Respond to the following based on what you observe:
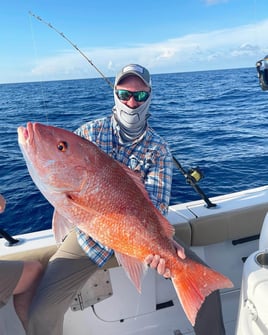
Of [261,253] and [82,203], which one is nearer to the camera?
[82,203]

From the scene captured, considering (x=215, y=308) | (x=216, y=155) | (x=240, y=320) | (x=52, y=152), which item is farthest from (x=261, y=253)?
(x=216, y=155)

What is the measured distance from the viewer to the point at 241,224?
128 inches

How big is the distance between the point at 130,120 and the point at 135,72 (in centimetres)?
39

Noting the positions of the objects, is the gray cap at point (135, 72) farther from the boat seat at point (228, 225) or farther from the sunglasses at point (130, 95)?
the boat seat at point (228, 225)

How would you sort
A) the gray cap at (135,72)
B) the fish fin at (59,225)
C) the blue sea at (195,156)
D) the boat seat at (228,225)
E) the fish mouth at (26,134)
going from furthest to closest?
1. the blue sea at (195,156)
2. the boat seat at (228,225)
3. the gray cap at (135,72)
4. the fish fin at (59,225)
5. the fish mouth at (26,134)

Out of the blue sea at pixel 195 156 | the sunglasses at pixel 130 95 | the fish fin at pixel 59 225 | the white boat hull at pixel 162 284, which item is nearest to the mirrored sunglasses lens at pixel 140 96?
the sunglasses at pixel 130 95

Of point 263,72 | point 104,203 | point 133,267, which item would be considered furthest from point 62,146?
point 263,72

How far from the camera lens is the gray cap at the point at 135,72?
279 cm

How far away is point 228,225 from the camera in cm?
322

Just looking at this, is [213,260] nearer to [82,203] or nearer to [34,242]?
[34,242]

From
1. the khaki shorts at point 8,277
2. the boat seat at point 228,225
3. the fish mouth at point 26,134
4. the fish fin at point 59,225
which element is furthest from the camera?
the boat seat at point 228,225

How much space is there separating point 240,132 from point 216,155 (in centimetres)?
320

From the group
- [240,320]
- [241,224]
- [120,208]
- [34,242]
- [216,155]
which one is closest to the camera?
[120,208]

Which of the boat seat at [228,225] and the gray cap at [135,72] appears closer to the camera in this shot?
the gray cap at [135,72]
